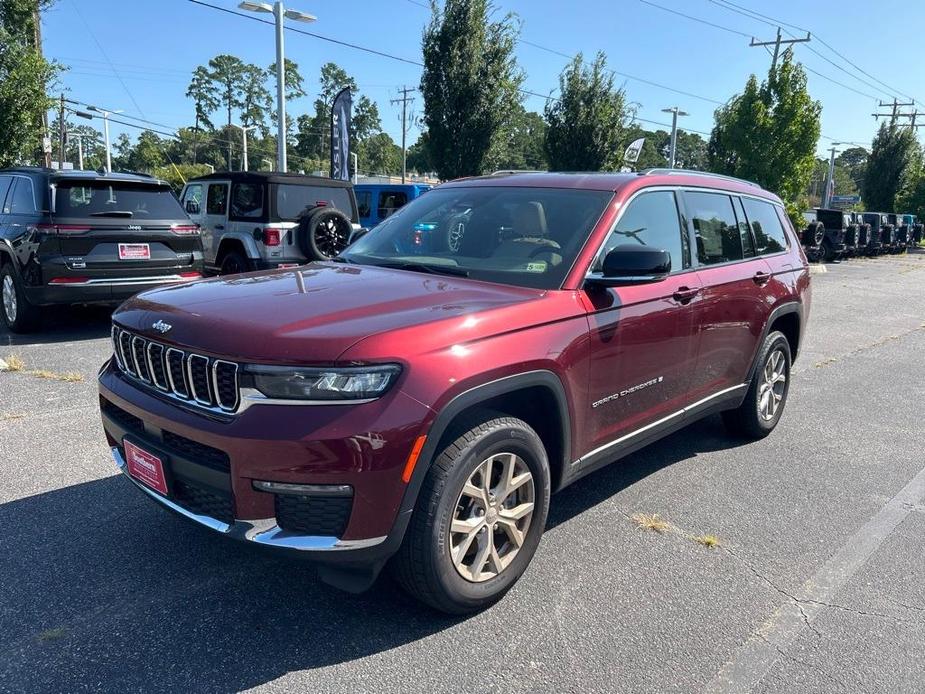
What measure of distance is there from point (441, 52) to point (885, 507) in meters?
16.9

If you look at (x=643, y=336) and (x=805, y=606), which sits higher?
(x=643, y=336)

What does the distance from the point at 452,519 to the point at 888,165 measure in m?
48.3

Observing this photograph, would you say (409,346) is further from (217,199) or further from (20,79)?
(20,79)

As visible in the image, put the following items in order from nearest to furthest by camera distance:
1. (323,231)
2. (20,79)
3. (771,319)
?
1. (771,319)
2. (323,231)
3. (20,79)

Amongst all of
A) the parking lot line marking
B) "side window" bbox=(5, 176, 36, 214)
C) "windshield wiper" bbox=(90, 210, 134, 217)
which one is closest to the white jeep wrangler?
"windshield wiper" bbox=(90, 210, 134, 217)

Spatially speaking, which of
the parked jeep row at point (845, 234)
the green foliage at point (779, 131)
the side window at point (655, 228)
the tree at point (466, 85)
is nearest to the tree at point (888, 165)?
the parked jeep row at point (845, 234)

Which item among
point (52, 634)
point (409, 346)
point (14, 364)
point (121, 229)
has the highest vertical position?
point (121, 229)

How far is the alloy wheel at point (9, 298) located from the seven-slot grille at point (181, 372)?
5.55m

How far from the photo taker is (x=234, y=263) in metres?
10.5

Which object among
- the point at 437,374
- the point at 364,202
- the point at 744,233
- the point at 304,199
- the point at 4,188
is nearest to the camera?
the point at 437,374

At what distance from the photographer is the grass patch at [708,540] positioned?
3588 millimetres

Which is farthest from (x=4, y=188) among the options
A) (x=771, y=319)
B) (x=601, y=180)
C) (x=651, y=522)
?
(x=771, y=319)

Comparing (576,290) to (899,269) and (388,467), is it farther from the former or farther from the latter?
(899,269)

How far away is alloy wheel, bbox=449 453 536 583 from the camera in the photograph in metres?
2.79
